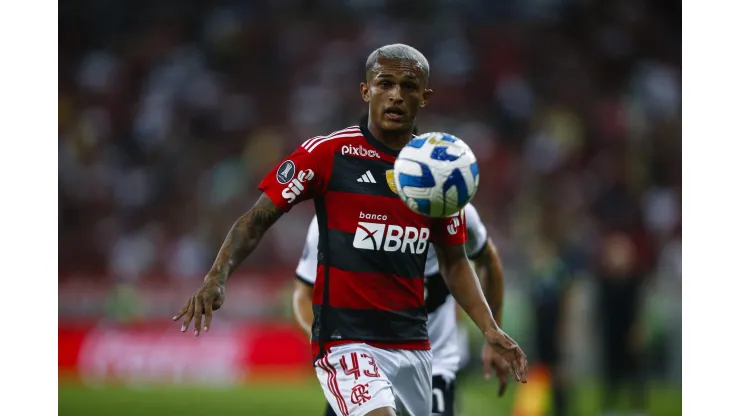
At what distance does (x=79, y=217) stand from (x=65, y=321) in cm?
363

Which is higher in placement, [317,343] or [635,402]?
[317,343]

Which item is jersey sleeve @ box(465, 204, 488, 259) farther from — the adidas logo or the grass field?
the grass field

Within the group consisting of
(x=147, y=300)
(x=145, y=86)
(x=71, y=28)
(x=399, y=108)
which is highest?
(x=71, y=28)

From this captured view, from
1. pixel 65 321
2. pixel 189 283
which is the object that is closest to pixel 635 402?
pixel 189 283

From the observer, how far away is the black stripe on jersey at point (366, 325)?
479 cm

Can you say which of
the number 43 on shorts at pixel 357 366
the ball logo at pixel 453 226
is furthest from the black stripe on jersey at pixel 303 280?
the number 43 on shorts at pixel 357 366

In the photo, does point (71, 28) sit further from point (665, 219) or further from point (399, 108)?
point (399, 108)

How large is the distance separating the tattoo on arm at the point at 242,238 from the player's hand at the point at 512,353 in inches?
48.5

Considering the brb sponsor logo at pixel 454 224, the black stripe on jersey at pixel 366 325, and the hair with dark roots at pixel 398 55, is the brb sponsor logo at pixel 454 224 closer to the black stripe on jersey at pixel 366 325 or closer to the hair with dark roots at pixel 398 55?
the black stripe on jersey at pixel 366 325

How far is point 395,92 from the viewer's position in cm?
483

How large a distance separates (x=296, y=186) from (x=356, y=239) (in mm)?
398

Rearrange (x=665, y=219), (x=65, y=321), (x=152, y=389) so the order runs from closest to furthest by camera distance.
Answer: (x=152, y=389) < (x=65, y=321) < (x=665, y=219)

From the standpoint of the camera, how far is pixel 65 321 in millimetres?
16328

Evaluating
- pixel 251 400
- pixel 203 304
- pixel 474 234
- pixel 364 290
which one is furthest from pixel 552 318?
pixel 203 304
